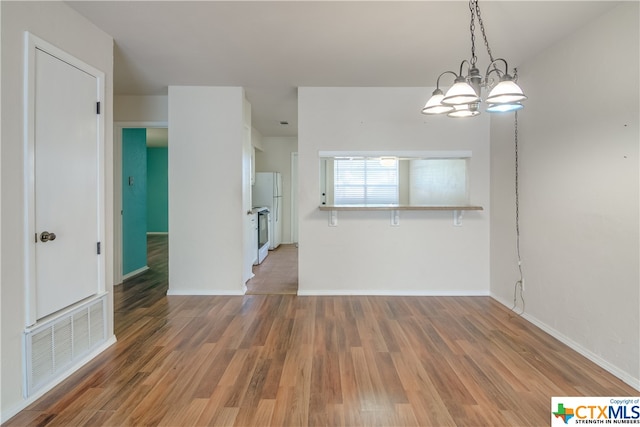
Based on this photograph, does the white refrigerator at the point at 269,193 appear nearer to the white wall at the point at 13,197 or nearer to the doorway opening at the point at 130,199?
→ the doorway opening at the point at 130,199

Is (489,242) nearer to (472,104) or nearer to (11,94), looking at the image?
(472,104)

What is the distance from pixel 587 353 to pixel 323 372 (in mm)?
1964

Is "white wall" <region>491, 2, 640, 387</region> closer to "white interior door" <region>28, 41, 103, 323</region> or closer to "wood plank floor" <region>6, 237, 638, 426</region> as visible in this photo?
"wood plank floor" <region>6, 237, 638, 426</region>

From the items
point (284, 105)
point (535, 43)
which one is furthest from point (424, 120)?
point (284, 105)

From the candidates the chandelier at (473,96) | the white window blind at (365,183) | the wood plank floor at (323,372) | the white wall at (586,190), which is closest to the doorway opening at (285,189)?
the white window blind at (365,183)

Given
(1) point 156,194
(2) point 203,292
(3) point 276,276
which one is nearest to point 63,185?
(2) point 203,292

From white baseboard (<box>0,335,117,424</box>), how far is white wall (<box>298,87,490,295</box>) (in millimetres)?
1973

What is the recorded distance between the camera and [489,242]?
3.75m

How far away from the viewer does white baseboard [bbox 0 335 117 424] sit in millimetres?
1719

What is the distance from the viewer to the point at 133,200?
194 inches

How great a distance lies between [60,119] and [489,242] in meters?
4.16

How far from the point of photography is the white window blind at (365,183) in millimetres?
4123

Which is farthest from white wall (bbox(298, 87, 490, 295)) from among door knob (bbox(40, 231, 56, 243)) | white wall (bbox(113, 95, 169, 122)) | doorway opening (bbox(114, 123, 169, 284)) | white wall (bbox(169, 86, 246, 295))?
door knob (bbox(40, 231, 56, 243))

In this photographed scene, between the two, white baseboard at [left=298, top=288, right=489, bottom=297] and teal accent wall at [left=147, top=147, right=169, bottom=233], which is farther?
teal accent wall at [left=147, top=147, right=169, bottom=233]
